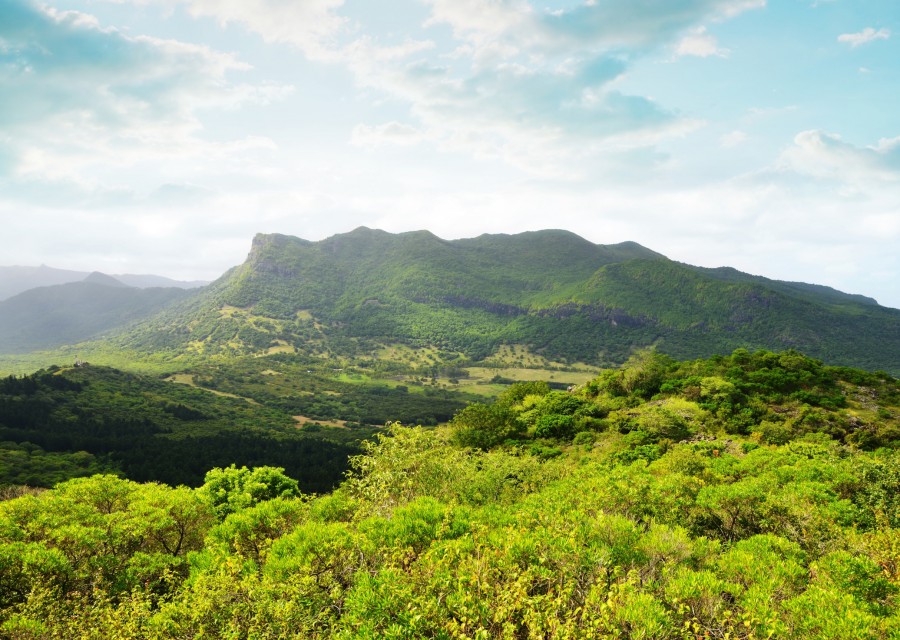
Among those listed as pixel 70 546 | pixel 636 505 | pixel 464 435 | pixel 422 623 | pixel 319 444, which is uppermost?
pixel 422 623

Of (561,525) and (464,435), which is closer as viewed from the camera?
(561,525)

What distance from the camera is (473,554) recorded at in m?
13.4

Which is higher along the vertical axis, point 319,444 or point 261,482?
point 261,482

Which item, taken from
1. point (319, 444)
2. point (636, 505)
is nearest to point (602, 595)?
point (636, 505)

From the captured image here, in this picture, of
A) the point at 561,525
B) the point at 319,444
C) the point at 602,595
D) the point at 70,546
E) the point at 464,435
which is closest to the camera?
the point at 602,595

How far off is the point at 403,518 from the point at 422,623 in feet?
16.6

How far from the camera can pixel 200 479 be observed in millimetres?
81562

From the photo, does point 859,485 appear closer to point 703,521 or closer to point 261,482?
point 703,521

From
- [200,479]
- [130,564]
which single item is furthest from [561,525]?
[200,479]

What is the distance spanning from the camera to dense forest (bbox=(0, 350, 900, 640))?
10.1 m

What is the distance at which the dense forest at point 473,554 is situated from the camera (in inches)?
396

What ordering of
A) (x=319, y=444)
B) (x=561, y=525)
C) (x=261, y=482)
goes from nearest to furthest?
(x=561, y=525) < (x=261, y=482) < (x=319, y=444)

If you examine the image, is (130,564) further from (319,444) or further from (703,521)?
(319,444)

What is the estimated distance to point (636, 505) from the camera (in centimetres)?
2073
